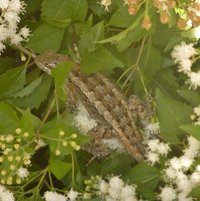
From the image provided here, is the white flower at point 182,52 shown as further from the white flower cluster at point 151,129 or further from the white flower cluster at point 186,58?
the white flower cluster at point 151,129

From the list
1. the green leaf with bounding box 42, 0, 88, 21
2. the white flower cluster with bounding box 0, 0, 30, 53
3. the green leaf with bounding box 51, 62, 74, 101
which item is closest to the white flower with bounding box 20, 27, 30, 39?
the white flower cluster with bounding box 0, 0, 30, 53

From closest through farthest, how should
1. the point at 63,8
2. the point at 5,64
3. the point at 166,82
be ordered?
the point at 63,8 → the point at 166,82 → the point at 5,64

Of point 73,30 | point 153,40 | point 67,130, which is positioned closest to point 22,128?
point 67,130

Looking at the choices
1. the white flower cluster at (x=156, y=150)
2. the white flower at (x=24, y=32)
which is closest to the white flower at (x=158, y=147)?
the white flower cluster at (x=156, y=150)

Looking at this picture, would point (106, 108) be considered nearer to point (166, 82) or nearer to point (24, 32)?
point (166, 82)

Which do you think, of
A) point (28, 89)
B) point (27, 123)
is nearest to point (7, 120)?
point (27, 123)

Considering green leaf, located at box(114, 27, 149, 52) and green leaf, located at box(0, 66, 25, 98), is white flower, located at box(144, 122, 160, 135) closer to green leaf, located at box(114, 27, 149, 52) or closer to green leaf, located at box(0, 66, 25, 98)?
green leaf, located at box(114, 27, 149, 52)
